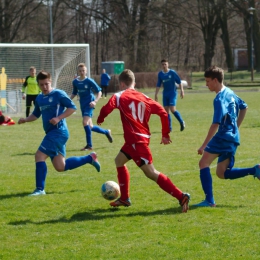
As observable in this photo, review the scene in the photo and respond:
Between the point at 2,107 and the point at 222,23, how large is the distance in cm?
3567

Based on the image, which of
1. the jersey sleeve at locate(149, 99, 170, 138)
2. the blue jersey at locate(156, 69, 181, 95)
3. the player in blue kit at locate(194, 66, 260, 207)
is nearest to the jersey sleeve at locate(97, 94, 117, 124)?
the jersey sleeve at locate(149, 99, 170, 138)

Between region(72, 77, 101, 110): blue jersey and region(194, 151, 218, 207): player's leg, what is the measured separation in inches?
228

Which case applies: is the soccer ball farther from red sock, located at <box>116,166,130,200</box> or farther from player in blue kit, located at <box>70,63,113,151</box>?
player in blue kit, located at <box>70,63,113,151</box>

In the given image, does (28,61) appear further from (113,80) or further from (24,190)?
(113,80)

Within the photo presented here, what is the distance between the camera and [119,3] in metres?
48.4

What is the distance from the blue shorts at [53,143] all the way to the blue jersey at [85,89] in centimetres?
454

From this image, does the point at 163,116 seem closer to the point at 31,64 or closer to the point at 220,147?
the point at 220,147

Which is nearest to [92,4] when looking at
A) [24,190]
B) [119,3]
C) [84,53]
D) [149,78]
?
[119,3]

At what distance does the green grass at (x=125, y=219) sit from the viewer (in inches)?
201

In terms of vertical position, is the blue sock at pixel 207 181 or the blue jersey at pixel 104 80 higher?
the blue jersey at pixel 104 80

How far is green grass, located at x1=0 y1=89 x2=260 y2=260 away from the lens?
5102 millimetres

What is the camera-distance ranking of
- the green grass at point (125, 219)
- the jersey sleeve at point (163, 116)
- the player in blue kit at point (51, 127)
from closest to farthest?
the green grass at point (125, 219) < the jersey sleeve at point (163, 116) < the player in blue kit at point (51, 127)

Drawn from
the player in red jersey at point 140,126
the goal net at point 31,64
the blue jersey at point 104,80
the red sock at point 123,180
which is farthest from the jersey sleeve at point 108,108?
the blue jersey at point 104,80

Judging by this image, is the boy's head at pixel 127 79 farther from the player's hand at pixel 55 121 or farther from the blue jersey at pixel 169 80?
the blue jersey at pixel 169 80
